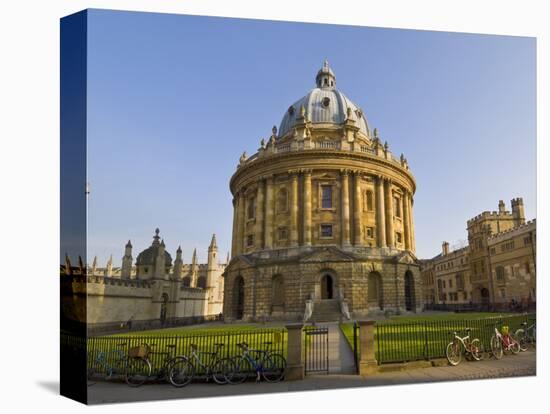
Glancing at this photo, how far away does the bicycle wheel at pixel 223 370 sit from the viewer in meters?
12.9

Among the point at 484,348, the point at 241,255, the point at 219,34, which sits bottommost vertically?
the point at 484,348

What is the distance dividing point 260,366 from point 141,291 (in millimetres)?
13002

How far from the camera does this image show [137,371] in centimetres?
1271

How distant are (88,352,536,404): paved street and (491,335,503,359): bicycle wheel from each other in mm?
225

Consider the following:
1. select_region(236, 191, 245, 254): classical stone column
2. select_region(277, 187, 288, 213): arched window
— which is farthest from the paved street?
select_region(236, 191, 245, 254): classical stone column

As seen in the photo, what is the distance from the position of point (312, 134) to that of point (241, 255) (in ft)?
37.6

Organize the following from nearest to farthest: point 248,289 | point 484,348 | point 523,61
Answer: point 484,348
point 523,61
point 248,289

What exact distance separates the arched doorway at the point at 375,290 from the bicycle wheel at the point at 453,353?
12.2 m

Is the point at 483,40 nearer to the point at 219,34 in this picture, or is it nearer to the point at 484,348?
the point at 219,34

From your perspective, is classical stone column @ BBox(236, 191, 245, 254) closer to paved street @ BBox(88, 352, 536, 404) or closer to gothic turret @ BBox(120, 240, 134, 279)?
gothic turret @ BBox(120, 240, 134, 279)

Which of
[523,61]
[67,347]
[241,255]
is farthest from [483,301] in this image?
[67,347]

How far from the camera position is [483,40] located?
57.0 ft

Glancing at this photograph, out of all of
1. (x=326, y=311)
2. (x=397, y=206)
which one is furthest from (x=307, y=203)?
(x=326, y=311)

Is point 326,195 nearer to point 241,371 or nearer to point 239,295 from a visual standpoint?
point 239,295
